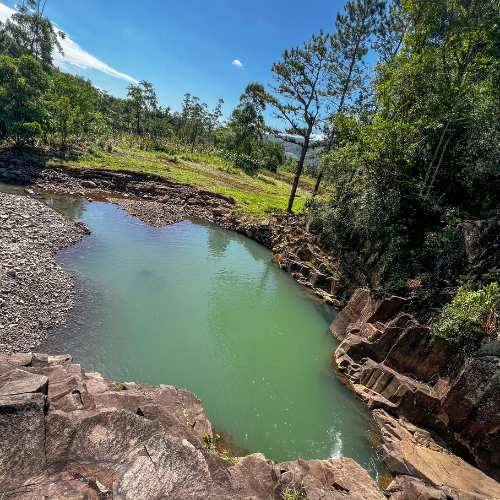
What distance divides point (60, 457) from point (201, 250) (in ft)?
51.1

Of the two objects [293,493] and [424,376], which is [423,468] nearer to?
[424,376]

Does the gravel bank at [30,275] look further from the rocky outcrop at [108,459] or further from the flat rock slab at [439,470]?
the flat rock slab at [439,470]

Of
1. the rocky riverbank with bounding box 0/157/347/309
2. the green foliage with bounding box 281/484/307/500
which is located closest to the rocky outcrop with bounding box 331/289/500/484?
the rocky riverbank with bounding box 0/157/347/309

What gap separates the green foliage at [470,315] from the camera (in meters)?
8.30

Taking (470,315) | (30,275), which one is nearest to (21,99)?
(30,275)

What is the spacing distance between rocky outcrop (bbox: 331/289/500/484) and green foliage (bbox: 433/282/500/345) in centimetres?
35

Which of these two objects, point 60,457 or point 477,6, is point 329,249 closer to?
point 477,6

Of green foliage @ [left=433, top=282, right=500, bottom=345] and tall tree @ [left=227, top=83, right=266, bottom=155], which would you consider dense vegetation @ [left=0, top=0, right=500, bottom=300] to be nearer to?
green foliage @ [left=433, top=282, right=500, bottom=345]

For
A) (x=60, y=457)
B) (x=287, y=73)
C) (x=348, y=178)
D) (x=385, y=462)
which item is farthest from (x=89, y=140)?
(x=385, y=462)

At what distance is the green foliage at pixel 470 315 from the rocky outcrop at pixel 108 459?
17.3 feet

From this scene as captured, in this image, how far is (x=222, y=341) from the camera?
11.1m

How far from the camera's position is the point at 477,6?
40.8 ft

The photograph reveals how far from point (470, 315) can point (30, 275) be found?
52.6 ft

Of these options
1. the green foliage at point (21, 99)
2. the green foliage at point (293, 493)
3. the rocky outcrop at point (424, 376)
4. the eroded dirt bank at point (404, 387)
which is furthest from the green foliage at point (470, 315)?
the green foliage at point (21, 99)
